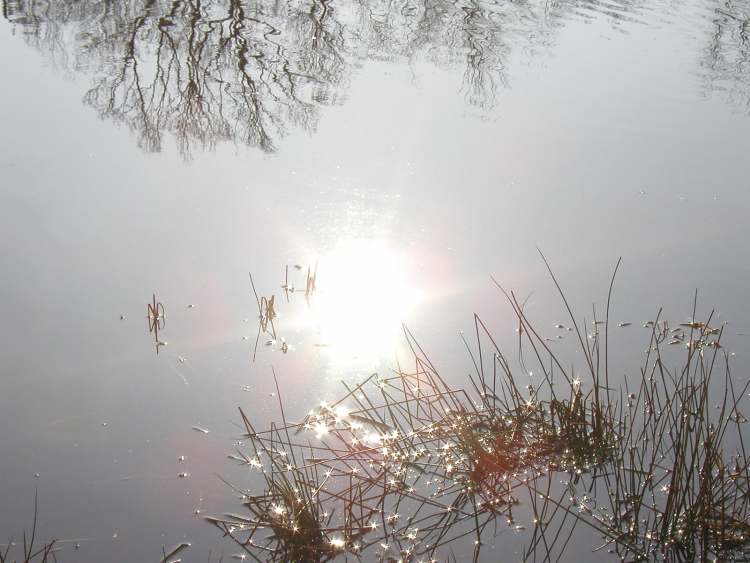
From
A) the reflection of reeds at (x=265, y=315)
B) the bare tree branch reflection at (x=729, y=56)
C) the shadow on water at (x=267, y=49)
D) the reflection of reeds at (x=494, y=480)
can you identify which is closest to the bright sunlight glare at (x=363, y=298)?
the reflection of reeds at (x=265, y=315)

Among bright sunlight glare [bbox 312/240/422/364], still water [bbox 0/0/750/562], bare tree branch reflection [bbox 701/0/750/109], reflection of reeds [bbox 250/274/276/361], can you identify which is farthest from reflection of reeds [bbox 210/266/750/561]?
bare tree branch reflection [bbox 701/0/750/109]

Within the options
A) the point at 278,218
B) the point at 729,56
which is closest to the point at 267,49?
the point at 278,218

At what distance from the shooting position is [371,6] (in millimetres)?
10812

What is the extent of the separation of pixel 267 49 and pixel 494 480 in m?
6.59

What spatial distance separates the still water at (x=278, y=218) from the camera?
2.75m

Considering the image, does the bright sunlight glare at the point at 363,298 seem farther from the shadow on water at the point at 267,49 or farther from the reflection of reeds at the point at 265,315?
the shadow on water at the point at 267,49

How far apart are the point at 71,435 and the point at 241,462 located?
621mm

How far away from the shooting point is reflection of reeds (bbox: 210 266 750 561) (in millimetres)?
2186

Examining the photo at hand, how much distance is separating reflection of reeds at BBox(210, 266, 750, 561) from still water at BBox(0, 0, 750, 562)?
0.54 ft

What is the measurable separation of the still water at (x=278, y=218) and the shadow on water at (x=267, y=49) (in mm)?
43

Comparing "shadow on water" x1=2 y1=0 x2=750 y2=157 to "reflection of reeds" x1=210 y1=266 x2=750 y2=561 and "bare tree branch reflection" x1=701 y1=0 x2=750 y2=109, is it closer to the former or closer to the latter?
"bare tree branch reflection" x1=701 y1=0 x2=750 y2=109

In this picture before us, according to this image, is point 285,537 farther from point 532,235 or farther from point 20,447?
point 532,235

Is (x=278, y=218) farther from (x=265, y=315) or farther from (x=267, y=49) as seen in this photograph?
(x=267, y=49)

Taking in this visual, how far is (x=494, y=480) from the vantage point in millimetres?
2525
